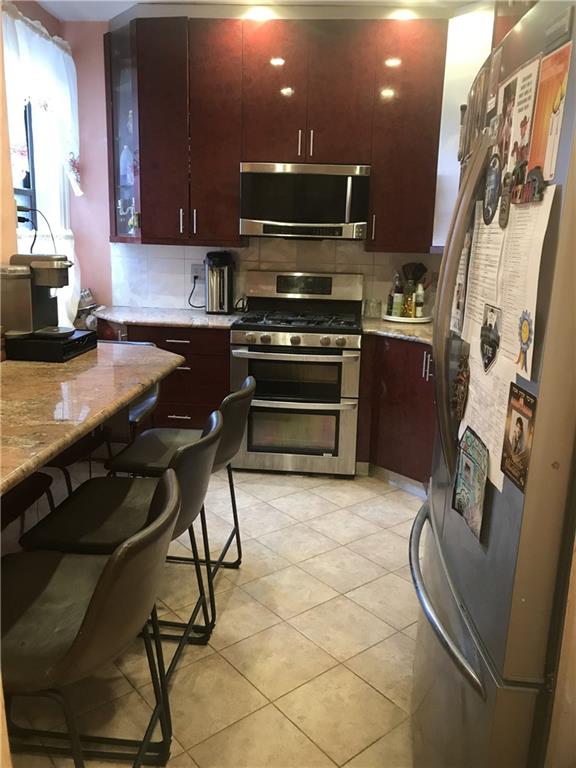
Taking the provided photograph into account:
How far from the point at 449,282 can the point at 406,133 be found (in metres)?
2.59

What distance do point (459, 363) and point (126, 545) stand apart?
73 centimetres

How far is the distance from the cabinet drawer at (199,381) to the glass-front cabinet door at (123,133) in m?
0.91

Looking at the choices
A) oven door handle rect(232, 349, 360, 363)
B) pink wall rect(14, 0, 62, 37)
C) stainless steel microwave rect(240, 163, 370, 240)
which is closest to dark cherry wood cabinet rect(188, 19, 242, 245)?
stainless steel microwave rect(240, 163, 370, 240)

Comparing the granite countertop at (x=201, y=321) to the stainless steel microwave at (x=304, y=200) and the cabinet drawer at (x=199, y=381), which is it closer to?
the cabinet drawer at (x=199, y=381)

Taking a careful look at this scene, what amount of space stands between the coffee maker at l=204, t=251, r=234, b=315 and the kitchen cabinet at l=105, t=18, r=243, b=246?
0.55 ft

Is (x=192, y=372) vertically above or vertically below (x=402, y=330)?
below

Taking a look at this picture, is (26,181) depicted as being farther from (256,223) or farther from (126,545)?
(126,545)

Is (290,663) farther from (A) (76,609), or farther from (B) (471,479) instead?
(B) (471,479)

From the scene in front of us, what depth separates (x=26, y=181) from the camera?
147 inches

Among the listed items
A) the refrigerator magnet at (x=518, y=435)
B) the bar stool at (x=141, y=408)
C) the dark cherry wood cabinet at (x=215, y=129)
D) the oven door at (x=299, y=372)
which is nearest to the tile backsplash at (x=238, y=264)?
the dark cherry wood cabinet at (x=215, y=129)

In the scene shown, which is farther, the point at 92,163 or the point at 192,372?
the point at 92,163

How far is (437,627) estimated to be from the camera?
1.30 meters

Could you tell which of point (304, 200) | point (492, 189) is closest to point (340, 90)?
point (304, 200)

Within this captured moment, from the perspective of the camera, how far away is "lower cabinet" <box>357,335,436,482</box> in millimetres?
3412
